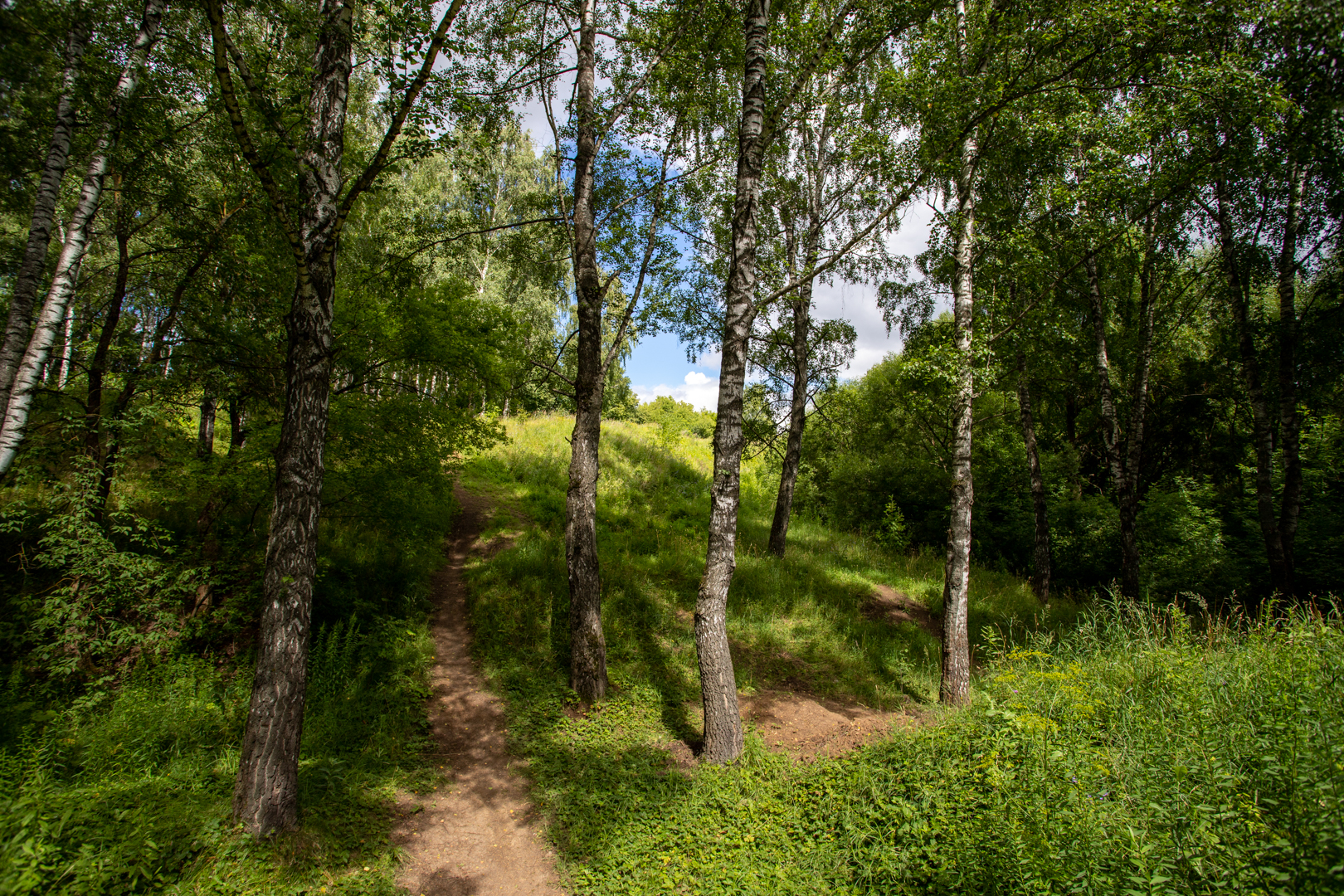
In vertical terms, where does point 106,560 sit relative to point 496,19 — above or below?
below

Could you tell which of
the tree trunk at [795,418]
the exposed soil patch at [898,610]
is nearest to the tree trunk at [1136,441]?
the exposed soil patch at [898,610]

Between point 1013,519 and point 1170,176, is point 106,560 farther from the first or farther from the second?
point 1013,519

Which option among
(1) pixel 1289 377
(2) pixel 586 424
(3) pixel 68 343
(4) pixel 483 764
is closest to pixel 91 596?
(3) pixel 68 343

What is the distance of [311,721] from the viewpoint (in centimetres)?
565

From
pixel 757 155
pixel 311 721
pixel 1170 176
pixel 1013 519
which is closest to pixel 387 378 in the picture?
pixel 311 721

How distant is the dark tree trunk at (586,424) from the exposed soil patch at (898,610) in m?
6.54

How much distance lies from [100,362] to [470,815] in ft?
24.6

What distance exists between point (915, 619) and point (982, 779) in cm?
758

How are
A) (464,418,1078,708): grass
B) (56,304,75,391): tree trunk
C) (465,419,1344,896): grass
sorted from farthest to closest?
1. (464,418,1078,708): grass
2. (56,304,75,391): tree trunk
3. (465,419,1344,896): grass

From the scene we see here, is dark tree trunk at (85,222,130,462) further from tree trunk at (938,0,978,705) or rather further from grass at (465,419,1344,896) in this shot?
tree trunk at (938,0,978,705)

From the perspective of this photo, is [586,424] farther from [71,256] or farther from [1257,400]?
[1257,400]

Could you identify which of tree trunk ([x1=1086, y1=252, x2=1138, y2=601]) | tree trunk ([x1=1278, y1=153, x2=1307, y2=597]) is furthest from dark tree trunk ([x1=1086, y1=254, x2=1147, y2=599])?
tree trunk ([x1=1278, y1=153, x2=1307, y2=597])

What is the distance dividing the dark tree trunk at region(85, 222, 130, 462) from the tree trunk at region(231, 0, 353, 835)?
14.2 ft

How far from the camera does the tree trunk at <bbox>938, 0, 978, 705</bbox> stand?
684 cm
